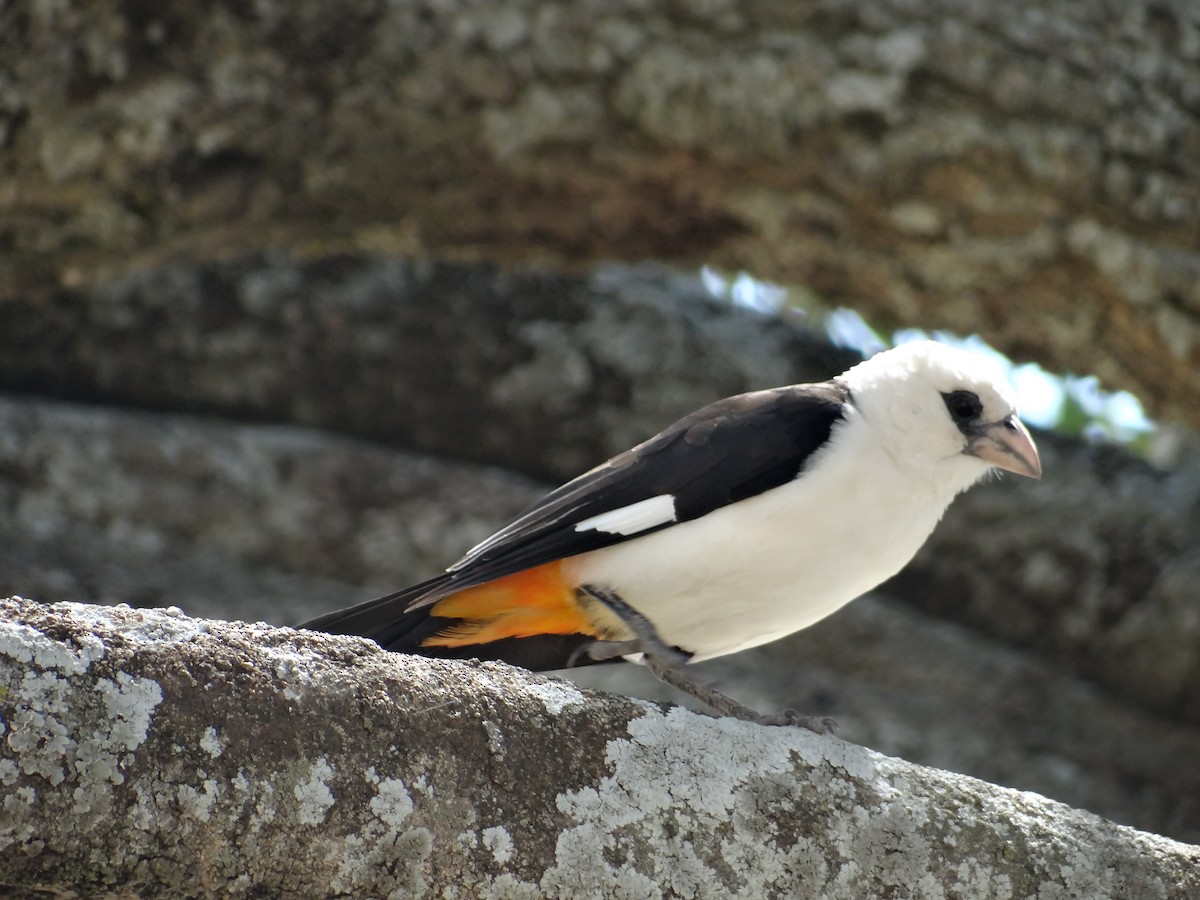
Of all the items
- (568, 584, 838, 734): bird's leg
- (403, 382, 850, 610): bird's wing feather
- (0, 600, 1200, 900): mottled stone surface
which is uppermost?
(0, 600, 1200, 900): mottled stone surface

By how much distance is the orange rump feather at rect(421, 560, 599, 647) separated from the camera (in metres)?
3.57

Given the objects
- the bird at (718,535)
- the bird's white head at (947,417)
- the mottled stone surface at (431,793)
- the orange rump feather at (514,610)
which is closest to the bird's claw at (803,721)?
the bird at (718,535)

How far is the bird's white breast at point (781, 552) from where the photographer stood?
11.5 feet

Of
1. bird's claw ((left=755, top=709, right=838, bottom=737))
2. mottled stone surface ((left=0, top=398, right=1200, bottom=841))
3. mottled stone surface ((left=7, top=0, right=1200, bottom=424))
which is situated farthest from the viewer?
mottled stone surface ((left=0, top=398, right=1200, bottom=841))

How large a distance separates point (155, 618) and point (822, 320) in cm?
→ 567

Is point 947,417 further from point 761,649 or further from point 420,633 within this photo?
point 761,649

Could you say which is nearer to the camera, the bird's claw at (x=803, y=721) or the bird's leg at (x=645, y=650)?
the bird's claw at (x=803, y=721)

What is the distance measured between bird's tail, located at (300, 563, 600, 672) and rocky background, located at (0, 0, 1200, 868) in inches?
51.6

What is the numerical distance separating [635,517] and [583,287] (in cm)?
238

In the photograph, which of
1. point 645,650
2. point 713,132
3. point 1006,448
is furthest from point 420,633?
point 713,132

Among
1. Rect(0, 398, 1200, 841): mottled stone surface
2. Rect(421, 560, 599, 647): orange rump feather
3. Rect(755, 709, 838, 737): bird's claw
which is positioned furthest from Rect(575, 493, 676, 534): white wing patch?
Rect(0, 398, 1200, 841): mottled stone surface

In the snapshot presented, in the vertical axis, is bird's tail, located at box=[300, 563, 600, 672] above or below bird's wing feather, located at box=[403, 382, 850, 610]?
below

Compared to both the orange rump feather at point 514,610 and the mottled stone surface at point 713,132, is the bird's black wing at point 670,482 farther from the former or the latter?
the mottled stone surface at point 713,132

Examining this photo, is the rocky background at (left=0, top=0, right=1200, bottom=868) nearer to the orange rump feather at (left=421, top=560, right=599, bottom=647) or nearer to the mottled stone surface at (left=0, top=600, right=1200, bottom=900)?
the orange rump feather at (left=421, top=560, right=599, bottom=647)
